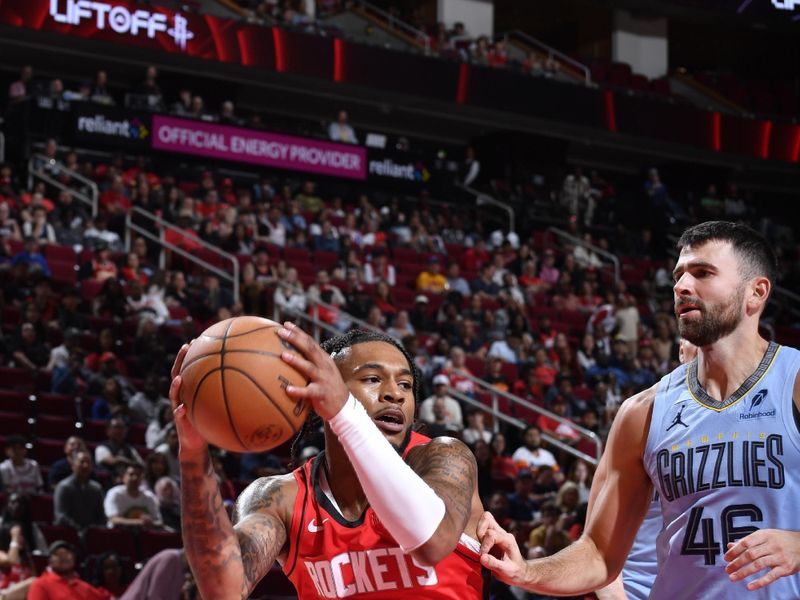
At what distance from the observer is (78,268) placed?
48.3 ft

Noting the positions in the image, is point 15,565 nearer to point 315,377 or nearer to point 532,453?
point 532,453

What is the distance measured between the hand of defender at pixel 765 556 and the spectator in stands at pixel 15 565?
660 centimetres

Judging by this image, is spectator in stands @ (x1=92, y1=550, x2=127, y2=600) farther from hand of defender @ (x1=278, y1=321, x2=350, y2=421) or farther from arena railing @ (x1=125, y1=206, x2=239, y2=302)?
hand of defender @ (x1=278, y1=321, x2=350, y2=421)

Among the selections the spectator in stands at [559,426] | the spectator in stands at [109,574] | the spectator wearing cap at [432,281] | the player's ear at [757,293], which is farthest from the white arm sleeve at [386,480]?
the spectator wearing cap at [432,281]

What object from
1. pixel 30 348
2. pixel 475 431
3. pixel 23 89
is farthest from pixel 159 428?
pixel 23 89

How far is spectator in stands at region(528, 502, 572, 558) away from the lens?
402 inches

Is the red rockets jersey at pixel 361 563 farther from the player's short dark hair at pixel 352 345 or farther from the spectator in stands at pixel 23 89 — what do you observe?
the spectator in stands at pixel 23 89

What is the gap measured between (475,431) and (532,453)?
67 cm

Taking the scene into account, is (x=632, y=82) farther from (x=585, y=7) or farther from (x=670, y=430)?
(x=670, y=430)

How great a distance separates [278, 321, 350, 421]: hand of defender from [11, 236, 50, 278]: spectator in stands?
11.3 metres

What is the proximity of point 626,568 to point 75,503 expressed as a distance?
6109 mm

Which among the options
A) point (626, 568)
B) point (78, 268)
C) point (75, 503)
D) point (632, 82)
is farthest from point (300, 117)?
point (626, 568)

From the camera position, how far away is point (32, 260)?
14055mm

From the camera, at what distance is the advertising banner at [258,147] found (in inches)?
784
